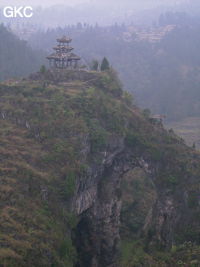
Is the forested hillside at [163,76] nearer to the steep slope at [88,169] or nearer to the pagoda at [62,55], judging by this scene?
the pagoda at [62,55]

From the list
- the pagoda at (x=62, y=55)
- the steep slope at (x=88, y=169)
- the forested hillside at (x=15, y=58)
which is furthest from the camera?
the forested hillside at (x=15, y=58)

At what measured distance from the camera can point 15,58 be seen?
128 metres

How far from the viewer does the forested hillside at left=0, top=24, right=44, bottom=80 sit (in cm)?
11981

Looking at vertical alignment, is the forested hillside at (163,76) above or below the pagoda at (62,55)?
below

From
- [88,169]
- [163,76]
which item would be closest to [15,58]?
[163,76]

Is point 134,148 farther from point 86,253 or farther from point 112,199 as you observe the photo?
point 86,253

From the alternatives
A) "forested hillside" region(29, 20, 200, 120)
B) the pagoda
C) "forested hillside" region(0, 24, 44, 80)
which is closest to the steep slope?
the pagoda

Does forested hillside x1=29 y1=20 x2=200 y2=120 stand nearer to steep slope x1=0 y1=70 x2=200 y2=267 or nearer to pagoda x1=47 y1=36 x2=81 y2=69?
pagoda x1=47 y1=36 x2=81 y2=69

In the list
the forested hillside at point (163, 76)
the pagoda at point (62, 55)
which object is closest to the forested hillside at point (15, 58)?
the forested hillside at point (163, 76)

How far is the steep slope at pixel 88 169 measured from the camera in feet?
133

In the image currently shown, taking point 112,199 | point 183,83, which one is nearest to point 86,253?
point 112,199

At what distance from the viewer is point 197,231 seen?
151ft

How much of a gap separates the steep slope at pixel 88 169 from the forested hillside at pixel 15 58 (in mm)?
59172

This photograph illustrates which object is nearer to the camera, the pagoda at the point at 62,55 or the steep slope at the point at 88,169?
the steep slope at the point at 88,169
